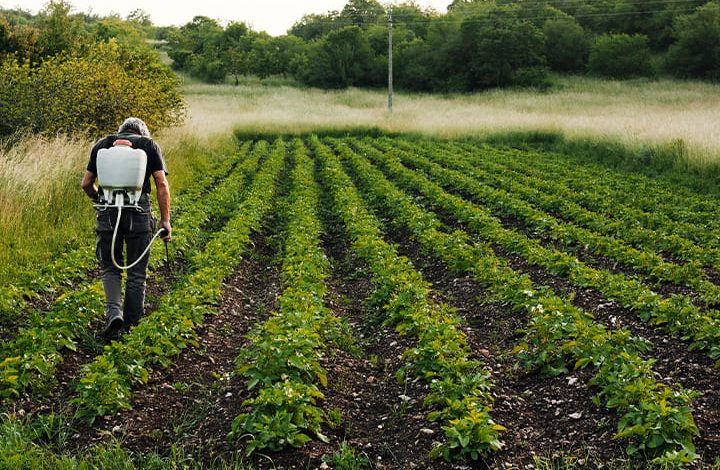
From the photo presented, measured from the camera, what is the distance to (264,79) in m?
77.9

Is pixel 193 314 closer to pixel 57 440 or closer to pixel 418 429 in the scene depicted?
pixel 57 440

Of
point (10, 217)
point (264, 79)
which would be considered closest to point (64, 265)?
point (10, 217)

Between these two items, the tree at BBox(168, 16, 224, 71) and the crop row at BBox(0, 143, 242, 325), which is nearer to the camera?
the crop row at BBox(0, 143, 242, 325)

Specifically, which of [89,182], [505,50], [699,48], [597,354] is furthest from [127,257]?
[699,48]

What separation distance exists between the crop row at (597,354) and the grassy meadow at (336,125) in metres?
6.65

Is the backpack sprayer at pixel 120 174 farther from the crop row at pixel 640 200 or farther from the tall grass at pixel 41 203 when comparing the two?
the crop row at pixel 640 200

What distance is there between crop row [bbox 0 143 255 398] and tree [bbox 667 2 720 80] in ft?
195

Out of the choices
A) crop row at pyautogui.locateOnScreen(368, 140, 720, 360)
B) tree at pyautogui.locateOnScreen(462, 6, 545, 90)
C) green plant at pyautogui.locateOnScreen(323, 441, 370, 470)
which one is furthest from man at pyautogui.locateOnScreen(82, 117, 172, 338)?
tree at pyautogui.locateOnScreen(462, 6, 545, 90)

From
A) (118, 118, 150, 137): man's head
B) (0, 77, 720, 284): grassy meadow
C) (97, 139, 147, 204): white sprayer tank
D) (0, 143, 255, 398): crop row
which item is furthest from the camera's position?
(0, 77, 720, 284): grassy meadow

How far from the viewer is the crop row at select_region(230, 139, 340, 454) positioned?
472cm

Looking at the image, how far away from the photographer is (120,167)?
21.9 feet

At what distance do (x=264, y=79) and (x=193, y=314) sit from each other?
7452 cm

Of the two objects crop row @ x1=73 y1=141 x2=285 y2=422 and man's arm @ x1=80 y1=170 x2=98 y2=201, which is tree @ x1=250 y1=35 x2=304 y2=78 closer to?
crop row @ x1=73 y1=141 x2=285 y2=422

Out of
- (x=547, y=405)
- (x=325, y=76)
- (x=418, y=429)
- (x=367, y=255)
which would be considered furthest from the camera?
(x=325, y=76)
